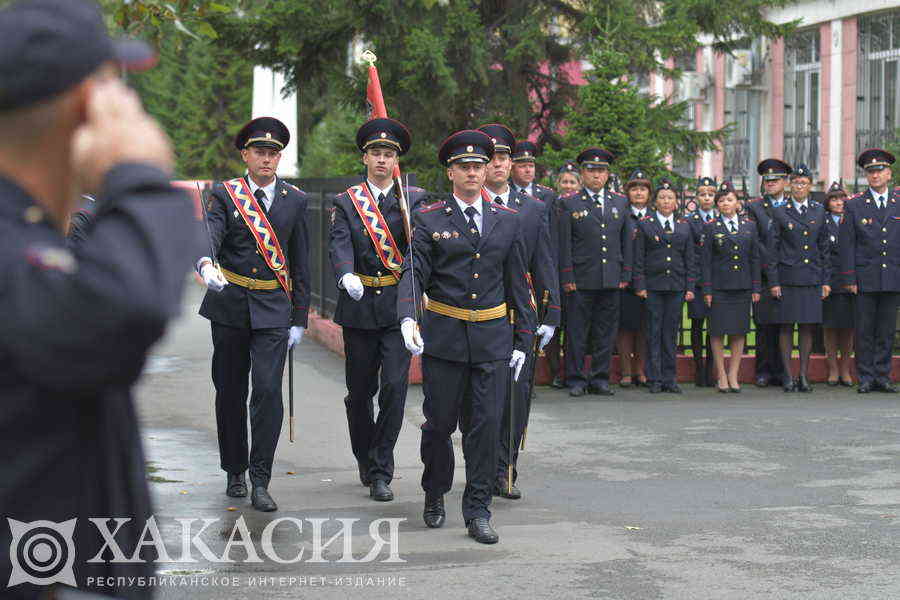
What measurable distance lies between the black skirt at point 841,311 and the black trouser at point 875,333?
0.18m

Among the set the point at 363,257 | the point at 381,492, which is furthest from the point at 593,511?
the point at 363,257

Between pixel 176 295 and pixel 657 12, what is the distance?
18161 millimetres

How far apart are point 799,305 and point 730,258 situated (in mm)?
859

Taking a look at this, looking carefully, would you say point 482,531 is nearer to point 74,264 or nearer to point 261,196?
point 261,196

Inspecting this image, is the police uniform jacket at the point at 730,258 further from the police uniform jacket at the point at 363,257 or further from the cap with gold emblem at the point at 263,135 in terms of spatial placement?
the cap with gold emblem at the point at 263,135

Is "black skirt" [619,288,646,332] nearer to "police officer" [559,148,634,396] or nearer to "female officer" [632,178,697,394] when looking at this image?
"female officer" [632,178,697,394]

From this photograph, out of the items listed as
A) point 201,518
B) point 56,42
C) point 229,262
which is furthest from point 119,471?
point 229,262

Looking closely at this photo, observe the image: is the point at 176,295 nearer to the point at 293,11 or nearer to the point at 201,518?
the point at 201,518

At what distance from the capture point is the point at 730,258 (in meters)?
13.9

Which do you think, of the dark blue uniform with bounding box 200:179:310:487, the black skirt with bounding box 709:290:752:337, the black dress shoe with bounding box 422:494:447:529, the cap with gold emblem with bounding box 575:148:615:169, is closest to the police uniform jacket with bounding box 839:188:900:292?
the black skirt with bounding box 709:290:752:337

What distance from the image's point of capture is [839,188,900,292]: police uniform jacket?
1398cm

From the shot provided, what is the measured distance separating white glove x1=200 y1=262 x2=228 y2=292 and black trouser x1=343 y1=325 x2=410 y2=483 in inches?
47.6

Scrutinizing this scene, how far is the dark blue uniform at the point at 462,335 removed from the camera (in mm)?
7332

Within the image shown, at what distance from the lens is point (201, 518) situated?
301 inches
